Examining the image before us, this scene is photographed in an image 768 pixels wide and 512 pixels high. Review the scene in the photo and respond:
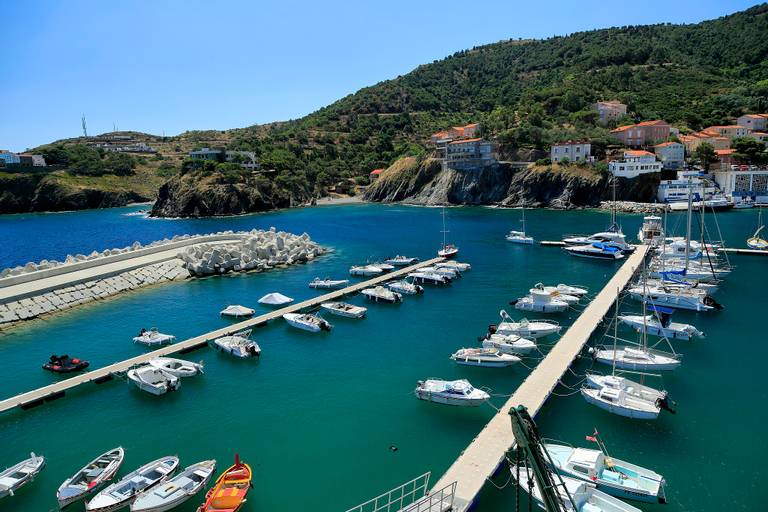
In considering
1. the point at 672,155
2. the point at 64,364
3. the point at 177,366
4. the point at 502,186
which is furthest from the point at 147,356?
the point at 672,155

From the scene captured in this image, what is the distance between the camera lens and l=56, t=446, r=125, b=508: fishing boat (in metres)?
20.3

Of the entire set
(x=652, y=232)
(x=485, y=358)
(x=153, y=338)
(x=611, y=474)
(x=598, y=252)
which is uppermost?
(x=652, y=232)

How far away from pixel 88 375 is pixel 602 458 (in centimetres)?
3075

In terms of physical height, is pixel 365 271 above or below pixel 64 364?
above

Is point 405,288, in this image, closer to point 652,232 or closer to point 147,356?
point 147,356

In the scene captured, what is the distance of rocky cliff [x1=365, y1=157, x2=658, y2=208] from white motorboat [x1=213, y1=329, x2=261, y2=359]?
97.9 metres

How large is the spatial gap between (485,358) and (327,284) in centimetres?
2534

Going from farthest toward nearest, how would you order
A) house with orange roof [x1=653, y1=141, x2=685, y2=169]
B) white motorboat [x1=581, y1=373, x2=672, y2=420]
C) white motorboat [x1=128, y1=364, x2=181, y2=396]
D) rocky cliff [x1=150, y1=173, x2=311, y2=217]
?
rocky cliff [x1=150, y1=173, x2=311, y2=217], house with orange roof [x1=653, y1=141, x2=685, y2=169], white motorboat [x1=128, y1=364, x2=181, y2=396], white motorboat [x1=581, y1=373, x2=672, y2=420]

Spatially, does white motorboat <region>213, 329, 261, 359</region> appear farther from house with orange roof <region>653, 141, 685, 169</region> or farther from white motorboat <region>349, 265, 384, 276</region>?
house with orange roof <region>653, 141, 685, 169</region>

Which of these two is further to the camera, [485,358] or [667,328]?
[667,328]

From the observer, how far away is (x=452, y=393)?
27.4 meters

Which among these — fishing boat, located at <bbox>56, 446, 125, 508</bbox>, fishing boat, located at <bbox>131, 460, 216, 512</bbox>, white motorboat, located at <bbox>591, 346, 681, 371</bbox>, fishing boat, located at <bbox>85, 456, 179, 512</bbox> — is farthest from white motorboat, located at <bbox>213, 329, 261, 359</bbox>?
white motorboat, located at <bbox>591, 346, 681, 371</bbox>

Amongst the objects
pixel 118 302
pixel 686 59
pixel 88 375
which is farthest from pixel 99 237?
pixel 686 59

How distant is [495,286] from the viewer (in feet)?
173
